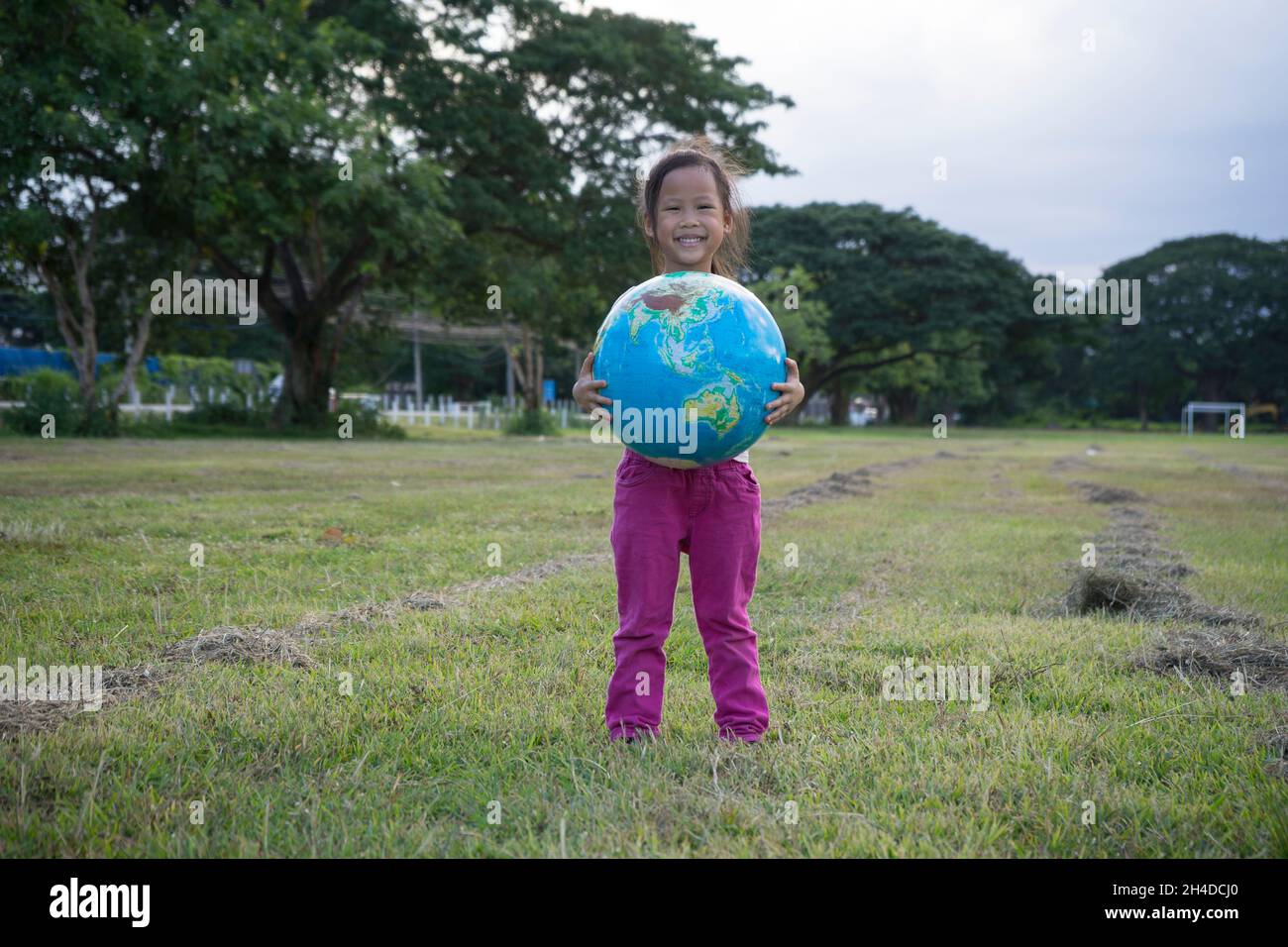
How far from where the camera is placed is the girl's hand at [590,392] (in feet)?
11.1

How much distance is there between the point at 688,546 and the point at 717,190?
1330mm

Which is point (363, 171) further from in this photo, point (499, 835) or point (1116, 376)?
point (1116, 376)

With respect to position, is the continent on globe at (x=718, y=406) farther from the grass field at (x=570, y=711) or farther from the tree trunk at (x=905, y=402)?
the tree trunk at (x=905, y=402)

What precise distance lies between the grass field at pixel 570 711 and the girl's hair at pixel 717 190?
5.77ft

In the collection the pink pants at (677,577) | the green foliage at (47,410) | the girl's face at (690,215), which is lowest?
the pink pants at (677,577)

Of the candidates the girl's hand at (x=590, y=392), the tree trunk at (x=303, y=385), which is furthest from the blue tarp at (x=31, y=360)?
the girl's hand at (x=590, y=392)

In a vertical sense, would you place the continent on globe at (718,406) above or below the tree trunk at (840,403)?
below

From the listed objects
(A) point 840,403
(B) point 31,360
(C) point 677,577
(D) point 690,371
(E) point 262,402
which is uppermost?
(B) point 31,360

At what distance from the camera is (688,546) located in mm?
3484

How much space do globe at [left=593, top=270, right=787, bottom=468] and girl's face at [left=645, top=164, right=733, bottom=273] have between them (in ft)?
0.65

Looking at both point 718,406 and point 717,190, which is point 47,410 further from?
point 718,406

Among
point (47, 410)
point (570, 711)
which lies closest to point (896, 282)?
point (47, 410)

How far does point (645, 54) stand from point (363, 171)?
8278 millimetres

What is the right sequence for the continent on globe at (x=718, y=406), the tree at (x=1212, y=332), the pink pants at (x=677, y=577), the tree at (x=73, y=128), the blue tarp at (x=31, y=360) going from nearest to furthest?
the continent on globe at (x=718, y=406) → the pink pants at (x=677, y=577) → the tree at (x=73, y=128) → the blue tarp at (x=31, y=360) → the tree at (x=1212, y=332)
